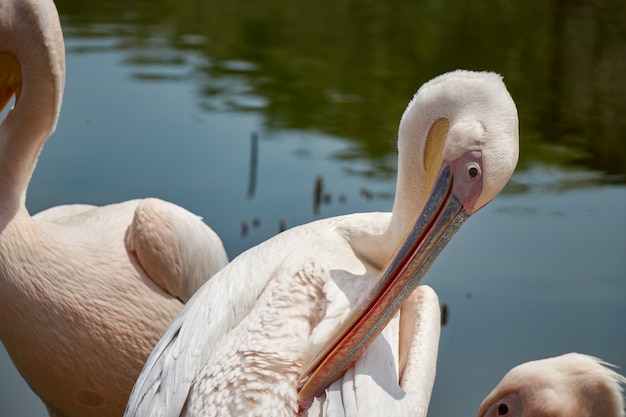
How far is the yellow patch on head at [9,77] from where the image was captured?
3.01 meters

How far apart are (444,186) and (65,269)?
123 cm

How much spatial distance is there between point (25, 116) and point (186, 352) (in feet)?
3.40

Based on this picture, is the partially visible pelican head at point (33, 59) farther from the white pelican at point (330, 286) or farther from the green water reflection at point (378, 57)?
the green water reflection at point (378, 57)

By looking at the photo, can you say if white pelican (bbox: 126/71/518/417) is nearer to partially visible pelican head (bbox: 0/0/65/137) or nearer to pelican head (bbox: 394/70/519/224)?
pelican head (bbox: 394/70/519/224)

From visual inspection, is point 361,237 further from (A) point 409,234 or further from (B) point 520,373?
(B) point 520,373

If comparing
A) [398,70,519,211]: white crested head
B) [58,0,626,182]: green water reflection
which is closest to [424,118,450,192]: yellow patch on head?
[398,70,519,211]: white crested head

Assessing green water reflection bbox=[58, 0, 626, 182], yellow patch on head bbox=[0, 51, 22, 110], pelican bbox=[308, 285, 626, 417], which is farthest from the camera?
green water reflection bbox=[58, 0, 626, 182]

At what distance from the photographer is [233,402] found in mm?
2137

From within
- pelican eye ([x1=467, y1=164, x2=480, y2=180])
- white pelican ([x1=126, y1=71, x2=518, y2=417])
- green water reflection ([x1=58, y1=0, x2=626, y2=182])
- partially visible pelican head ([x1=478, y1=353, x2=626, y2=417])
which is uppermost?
pelican eye ([x1=467, y1=164, x2=480, y2=180])

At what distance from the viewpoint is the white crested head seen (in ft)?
7.17

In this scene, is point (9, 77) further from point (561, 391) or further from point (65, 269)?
point (561, 391)

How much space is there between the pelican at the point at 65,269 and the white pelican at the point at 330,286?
539 mm

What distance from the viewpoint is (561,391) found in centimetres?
246

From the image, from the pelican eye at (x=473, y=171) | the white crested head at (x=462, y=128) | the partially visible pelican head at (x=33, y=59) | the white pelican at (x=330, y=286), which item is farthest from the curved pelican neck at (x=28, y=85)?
the pelican eye at (x=473, y=171)
